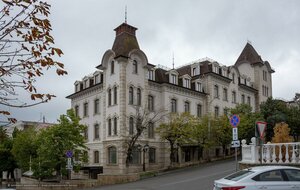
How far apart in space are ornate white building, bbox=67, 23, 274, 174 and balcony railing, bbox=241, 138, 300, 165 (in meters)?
19.8

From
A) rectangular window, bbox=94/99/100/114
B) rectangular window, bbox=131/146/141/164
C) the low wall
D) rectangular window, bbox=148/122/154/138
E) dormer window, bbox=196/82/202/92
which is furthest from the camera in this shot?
dormer window, bbox=196/82/202/92

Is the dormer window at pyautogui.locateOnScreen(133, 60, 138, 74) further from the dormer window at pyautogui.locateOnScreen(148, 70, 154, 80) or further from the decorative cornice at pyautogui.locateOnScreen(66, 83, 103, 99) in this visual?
the decorative cornice at pyautogui.locateOnScreen(66, 83, 103, 99)

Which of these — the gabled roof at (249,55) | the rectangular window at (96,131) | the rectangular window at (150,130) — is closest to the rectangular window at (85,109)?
the rectangular window at (96,131)

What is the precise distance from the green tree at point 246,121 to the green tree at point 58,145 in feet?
60.2

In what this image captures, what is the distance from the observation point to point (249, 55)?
60625 millimetres

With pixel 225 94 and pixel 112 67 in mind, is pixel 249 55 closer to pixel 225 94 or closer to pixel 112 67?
pixel 225 94

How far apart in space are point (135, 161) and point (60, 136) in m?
8.78

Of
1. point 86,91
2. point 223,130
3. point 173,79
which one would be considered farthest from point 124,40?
point 223,130

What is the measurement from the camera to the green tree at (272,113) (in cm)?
4456

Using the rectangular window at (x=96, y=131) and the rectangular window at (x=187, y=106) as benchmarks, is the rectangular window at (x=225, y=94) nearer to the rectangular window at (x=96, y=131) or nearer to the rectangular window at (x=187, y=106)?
the rectangular window at (x=187, y=106)

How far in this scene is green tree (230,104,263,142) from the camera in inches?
1725

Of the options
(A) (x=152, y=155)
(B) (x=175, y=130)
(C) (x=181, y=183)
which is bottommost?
(C) (x=181, y=183)

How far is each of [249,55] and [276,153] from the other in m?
43.8

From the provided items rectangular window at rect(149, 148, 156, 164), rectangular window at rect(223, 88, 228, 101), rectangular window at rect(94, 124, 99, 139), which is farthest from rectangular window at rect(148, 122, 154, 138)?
rectangular window at rect(223, 88, 228, 101)
